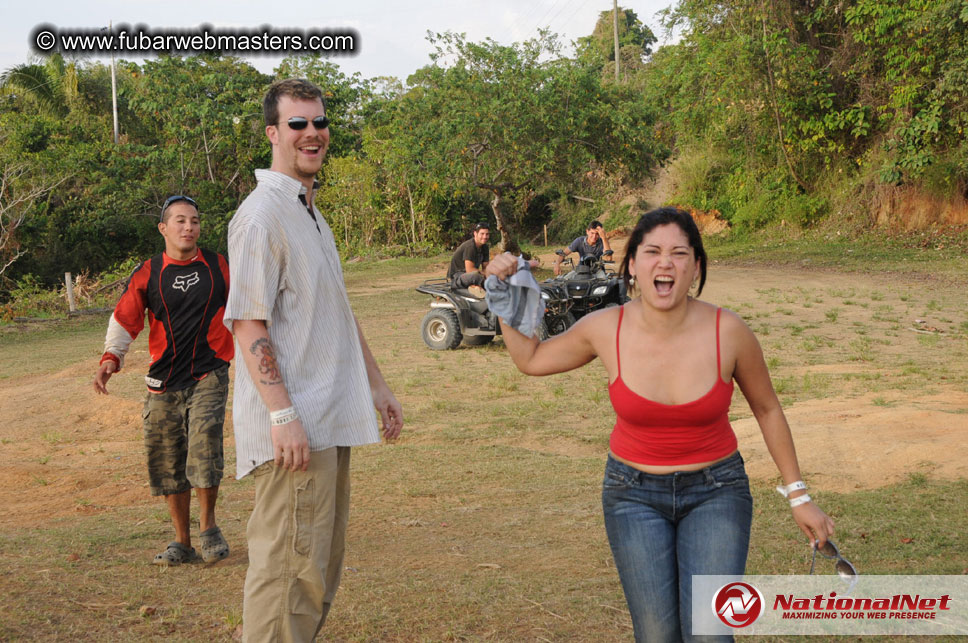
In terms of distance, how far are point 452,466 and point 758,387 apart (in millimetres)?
4824

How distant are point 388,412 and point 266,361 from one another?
2.27 ft

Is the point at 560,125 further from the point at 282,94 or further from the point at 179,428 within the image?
the point at 282,94

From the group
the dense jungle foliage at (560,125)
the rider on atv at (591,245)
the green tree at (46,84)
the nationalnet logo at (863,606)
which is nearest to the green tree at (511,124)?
the dense jungle foliage at (560,125)

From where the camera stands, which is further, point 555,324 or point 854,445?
point 555,324

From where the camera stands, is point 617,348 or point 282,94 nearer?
point 617,348

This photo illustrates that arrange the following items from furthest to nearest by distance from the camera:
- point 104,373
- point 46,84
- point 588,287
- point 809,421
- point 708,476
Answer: point 46,84 → point 588,287 → point 809,421 → point 104,373 → point 708,476

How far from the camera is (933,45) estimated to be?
23.8 m

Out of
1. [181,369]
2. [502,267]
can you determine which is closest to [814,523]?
[502,267]

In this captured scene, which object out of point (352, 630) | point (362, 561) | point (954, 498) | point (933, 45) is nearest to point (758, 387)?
point (352, 630)

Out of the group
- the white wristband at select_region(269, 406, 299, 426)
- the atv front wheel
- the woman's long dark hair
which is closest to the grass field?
the atv front wheel

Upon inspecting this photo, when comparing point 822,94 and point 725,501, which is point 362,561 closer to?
point 725,501

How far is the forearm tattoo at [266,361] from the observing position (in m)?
2.98

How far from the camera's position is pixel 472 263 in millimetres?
13102

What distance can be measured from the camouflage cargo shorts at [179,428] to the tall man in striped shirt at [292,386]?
209 centimetres
